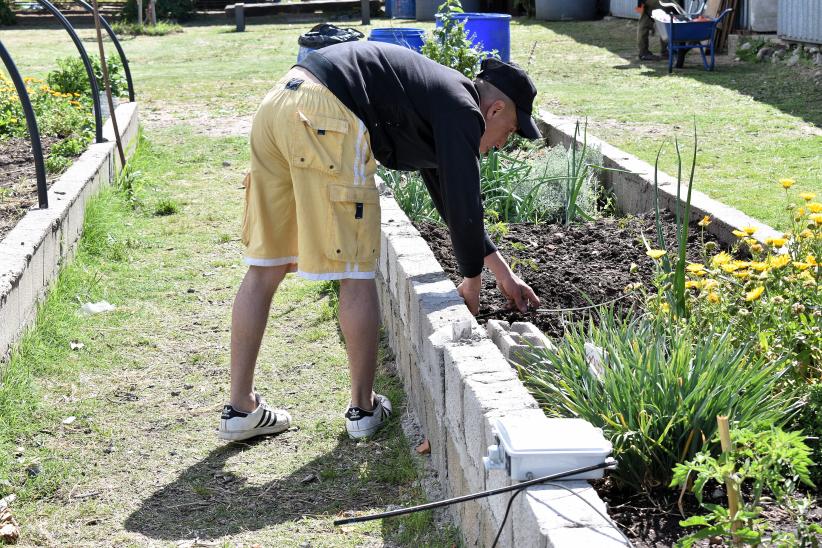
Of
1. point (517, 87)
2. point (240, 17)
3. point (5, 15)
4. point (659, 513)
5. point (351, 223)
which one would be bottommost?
point (659, 513)

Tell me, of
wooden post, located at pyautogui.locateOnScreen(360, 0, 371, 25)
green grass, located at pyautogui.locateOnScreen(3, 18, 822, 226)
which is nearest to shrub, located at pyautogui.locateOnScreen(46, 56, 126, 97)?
green grass, located at pyautogui.locateOnScreen(3, 18, 822, 226)

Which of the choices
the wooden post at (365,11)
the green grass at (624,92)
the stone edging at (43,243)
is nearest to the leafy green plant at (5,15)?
the green grass at (624,92)

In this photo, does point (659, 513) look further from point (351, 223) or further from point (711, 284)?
point (351, 223)

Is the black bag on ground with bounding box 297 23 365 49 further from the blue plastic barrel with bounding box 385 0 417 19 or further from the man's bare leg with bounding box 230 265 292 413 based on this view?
the blue plastic barrel with bounding box 385 0 417 19

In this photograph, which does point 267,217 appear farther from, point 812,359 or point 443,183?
point 812,359

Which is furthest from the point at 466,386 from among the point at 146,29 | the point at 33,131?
the point at 146,29

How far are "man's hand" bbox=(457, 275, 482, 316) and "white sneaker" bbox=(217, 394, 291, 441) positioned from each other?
0.88 metres

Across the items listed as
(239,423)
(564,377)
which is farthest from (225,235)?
(564,377)

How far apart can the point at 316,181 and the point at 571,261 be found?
5.72ft

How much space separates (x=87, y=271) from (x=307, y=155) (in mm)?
2891

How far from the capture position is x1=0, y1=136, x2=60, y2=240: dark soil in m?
6.08

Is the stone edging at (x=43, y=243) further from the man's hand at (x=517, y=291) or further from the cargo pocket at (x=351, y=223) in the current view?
the man's hand at (x=517, y=291)

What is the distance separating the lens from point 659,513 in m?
2.58

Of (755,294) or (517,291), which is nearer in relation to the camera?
(755,294)
